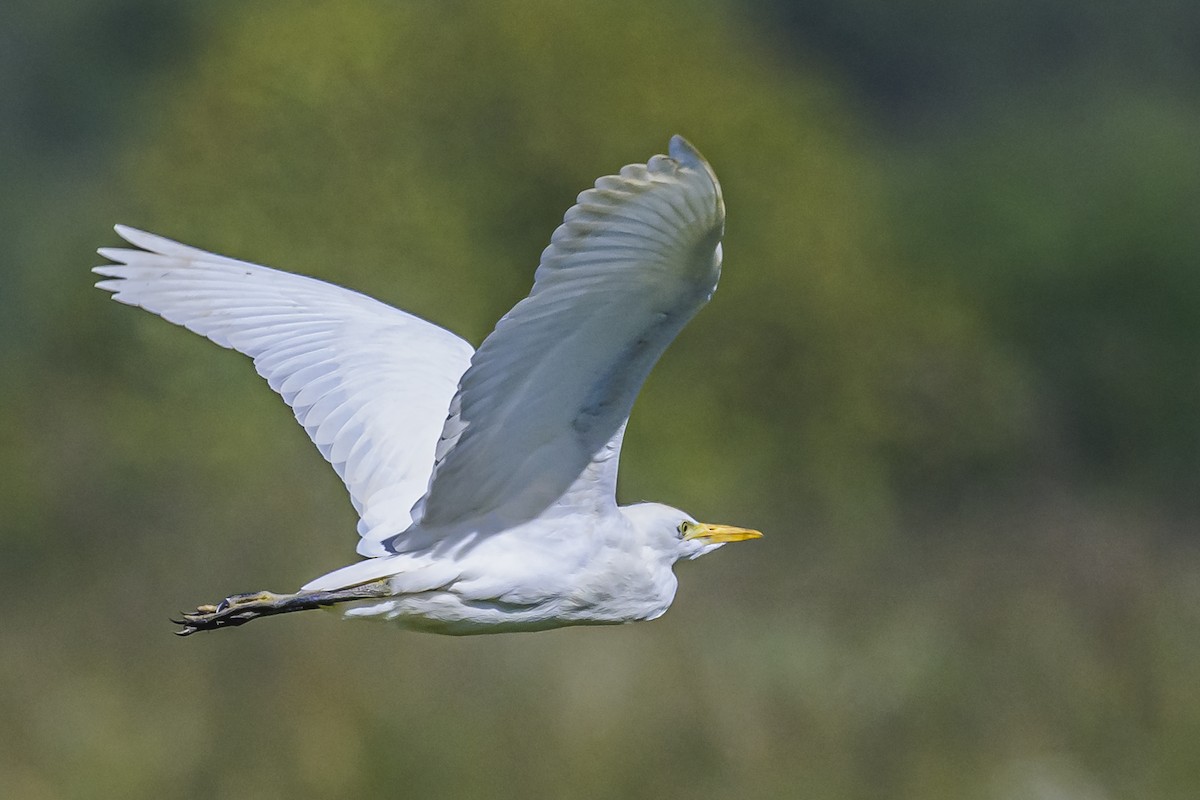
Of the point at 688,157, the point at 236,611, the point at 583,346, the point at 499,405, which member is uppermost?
the point at 688,157

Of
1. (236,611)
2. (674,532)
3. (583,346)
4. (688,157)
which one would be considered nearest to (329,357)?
(236,611)

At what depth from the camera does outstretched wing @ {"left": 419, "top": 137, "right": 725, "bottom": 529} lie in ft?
14.2

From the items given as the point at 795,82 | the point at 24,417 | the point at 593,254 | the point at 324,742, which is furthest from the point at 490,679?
the point at 795,82

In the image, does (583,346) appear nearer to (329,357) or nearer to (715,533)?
(715,533)

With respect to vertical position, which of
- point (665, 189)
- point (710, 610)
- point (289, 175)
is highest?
point (289, 175)

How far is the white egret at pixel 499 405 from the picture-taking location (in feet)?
14.6

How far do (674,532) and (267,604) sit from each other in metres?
1.18

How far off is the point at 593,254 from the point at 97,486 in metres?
6.61

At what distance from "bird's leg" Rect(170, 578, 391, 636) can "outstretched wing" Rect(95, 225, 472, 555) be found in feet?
1.46

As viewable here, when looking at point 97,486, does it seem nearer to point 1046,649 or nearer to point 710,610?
point 710,610

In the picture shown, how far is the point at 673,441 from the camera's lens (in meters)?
15.8

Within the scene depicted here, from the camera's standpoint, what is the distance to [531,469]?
5.17 m

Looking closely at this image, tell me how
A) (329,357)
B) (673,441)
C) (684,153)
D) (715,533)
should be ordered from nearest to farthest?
(684,153), (715,533), (329,357), (673,441)

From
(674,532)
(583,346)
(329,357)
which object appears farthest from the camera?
(329,357)
